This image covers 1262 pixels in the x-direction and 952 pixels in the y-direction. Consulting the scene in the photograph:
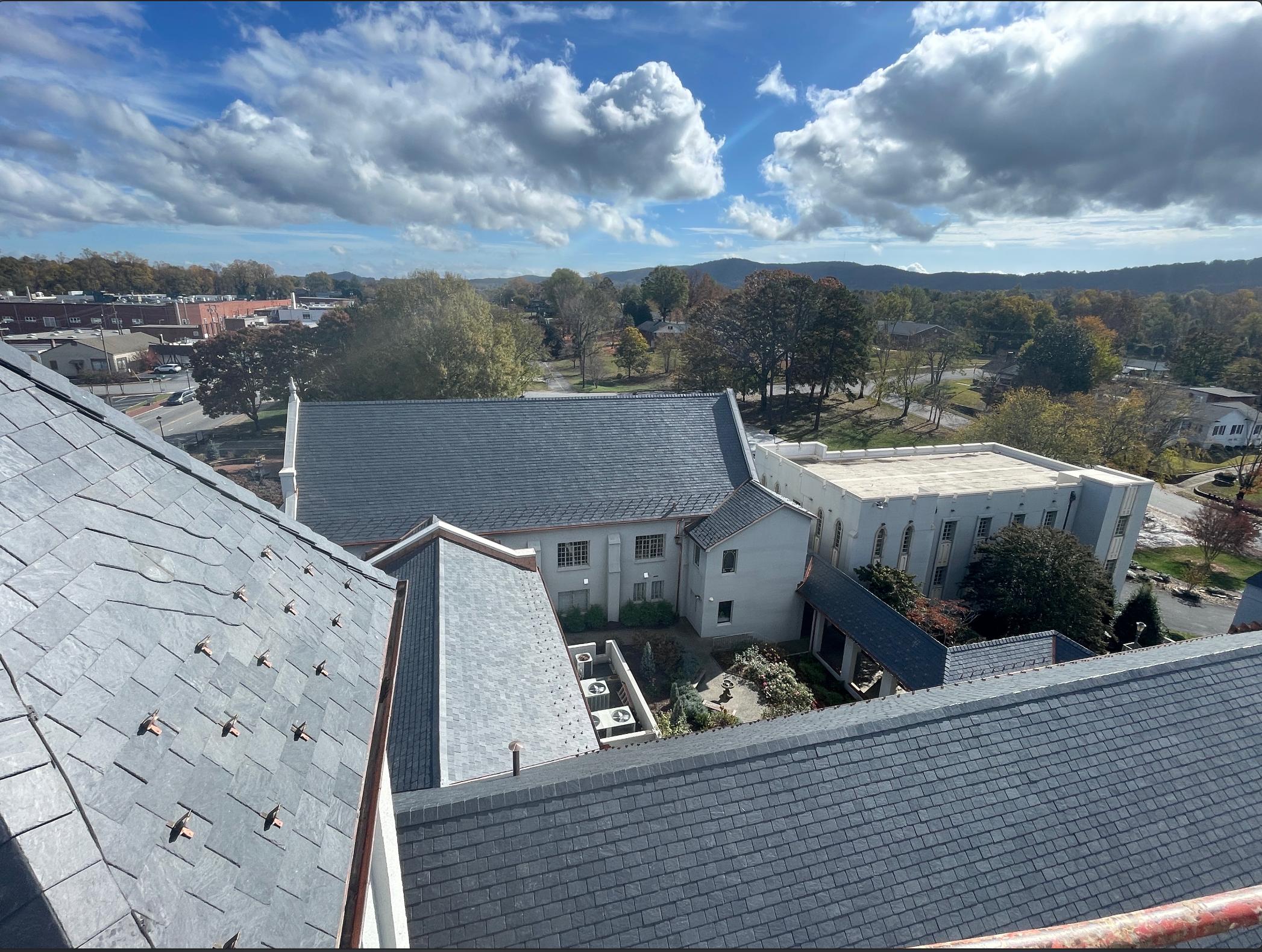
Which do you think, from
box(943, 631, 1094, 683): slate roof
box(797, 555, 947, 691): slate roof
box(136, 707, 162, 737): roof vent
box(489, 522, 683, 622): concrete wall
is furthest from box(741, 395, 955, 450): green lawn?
box(136, 707, 162, 737): roof vent

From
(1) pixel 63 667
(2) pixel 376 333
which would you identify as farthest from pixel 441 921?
(2) pixel 376 333

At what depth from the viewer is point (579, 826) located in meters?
7.63

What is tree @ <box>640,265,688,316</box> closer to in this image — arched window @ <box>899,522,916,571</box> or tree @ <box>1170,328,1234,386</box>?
tree @ <box>1170,328,1234,386</box>

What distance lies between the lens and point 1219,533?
3225 centimetres

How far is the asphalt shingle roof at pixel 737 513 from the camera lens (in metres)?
22.8

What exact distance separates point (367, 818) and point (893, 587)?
69.7ft

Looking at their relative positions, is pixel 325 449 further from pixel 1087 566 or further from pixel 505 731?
pixel 1087 566

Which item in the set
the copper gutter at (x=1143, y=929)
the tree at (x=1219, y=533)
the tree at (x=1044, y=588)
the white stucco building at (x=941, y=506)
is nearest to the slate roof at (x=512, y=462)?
the white stucco building at (x=941, y=506)

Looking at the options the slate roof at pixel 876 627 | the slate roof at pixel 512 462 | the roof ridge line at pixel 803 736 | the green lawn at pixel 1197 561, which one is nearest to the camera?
the roof ridge line at pixel 803 736

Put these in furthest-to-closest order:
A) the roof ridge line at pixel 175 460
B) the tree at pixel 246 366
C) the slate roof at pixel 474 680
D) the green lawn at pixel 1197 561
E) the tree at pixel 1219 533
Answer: the tree at pixel 246 366 < the green lawn at pixel 1197 561 < the tree at pixel 1219 533 < the slate roof at pixel 474 680 < the roof ridge line at pixel 175 460

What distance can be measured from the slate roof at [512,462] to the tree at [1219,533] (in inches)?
1100

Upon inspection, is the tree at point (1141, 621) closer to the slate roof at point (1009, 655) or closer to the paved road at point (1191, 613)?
the paved road at point (1191, 613)

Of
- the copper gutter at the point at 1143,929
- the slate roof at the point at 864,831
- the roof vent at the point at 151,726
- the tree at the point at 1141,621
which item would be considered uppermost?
the roof vent at the point at 151,726

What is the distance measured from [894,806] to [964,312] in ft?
420
